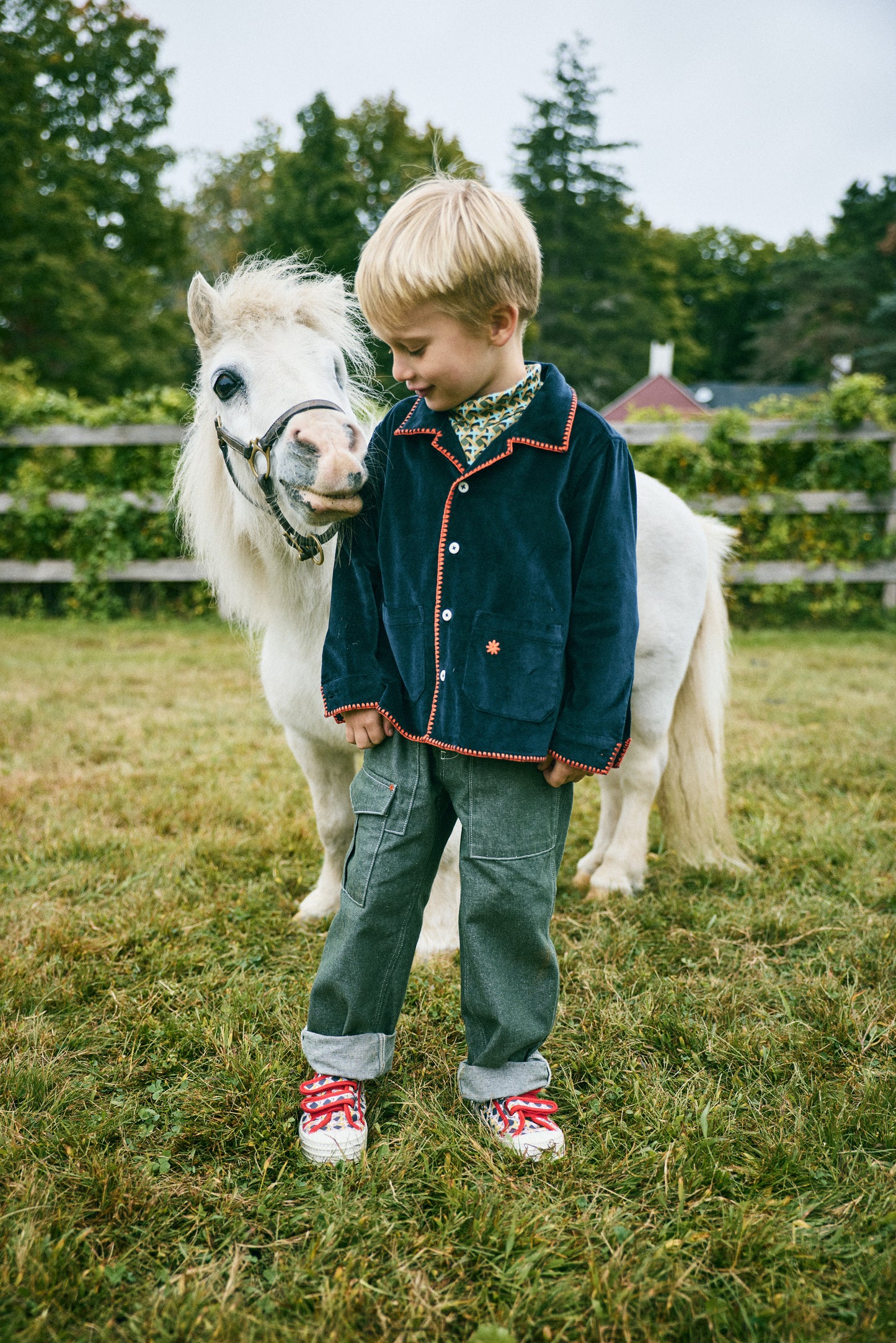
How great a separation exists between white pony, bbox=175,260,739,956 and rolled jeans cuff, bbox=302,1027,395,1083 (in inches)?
25.9

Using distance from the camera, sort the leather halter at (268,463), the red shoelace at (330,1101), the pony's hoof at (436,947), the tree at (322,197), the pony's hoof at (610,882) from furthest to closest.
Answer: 1. the tree at (322,197)
2. the pony's hoof at (610,882)
3. the pony's hoof at (436,947)
4. the leather halter at (268,463)
5. the red shoelace at (330,1101)

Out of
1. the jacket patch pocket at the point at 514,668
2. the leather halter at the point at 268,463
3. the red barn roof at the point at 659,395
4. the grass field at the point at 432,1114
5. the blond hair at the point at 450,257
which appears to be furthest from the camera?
the red barn roof at the point at 659,395

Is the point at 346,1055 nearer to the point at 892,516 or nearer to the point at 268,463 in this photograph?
the point at 268,463

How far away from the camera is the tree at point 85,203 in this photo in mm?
18047

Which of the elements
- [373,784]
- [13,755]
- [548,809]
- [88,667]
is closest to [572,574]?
[548,809]

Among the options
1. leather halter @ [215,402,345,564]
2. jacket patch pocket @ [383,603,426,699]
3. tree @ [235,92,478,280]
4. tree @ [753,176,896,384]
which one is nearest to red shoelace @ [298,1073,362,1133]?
jacket patch pocket @ [383,603,426,699]

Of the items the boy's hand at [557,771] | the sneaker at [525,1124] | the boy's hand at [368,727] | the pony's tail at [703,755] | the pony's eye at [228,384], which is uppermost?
the pony's eye at [228,384]

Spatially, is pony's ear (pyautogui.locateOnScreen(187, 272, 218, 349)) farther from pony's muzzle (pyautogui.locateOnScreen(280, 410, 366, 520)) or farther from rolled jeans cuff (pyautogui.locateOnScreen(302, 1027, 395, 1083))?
rolled jeans cuff (pyautogui.locateOnScreen(302, 1027, 395, 1083))

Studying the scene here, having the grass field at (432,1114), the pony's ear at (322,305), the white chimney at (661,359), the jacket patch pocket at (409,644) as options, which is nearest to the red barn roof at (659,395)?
the white chimney at (661,359)

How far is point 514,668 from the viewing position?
1.55 meters

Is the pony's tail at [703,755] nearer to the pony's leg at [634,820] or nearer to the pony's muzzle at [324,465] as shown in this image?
the pony's leg at [634,820]

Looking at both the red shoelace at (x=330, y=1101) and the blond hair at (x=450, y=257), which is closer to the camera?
the blond hair at (x=450, y=257)

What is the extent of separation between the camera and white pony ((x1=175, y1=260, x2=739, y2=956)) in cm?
189

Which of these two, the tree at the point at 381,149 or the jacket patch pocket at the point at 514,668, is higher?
the tree at the point at 381,149
